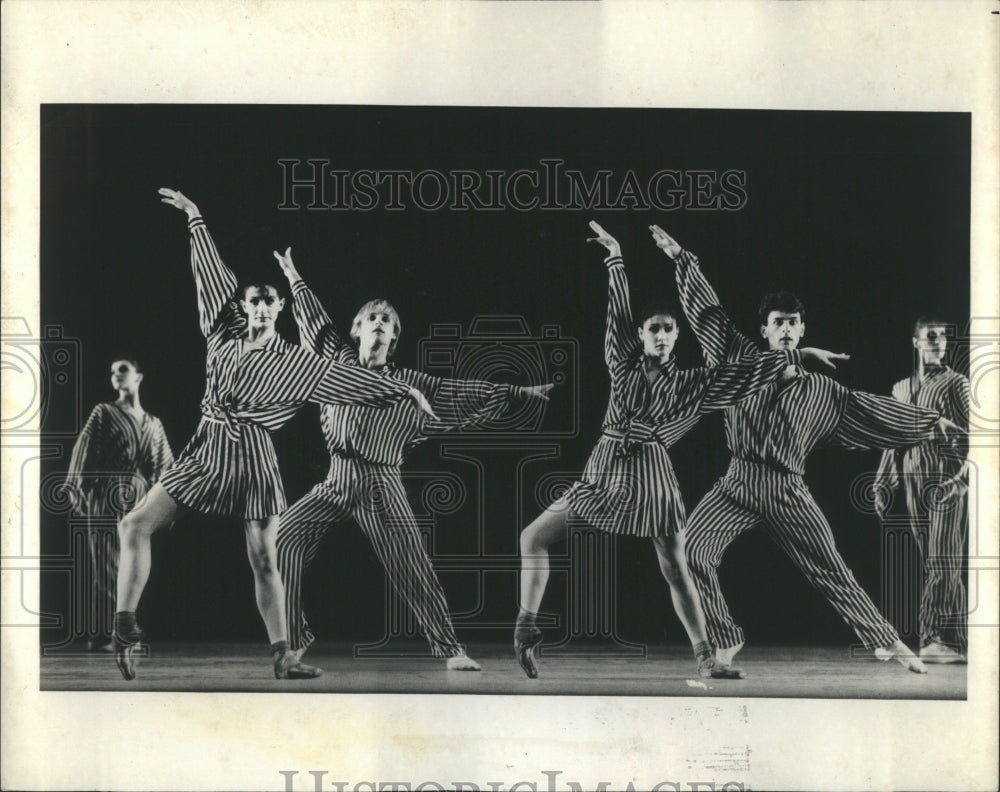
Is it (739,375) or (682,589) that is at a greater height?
(739,375)

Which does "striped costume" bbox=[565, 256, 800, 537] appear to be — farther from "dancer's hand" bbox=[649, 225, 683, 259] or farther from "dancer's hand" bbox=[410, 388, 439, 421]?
"dancer's hand" bbox=[410, 388, 439, 421]

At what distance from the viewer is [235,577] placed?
3430 mm

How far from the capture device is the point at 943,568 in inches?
134

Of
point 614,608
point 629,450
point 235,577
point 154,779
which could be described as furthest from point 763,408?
point 154,779

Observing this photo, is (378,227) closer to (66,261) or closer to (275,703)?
(66,261)

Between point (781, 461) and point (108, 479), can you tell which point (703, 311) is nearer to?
point (781, 461)

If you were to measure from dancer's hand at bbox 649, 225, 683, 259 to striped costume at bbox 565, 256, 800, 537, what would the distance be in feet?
0.47

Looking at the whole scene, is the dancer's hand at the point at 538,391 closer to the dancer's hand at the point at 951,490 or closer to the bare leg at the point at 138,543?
the bare leg at the point at 138,543

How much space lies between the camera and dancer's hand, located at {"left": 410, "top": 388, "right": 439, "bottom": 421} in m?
3.43

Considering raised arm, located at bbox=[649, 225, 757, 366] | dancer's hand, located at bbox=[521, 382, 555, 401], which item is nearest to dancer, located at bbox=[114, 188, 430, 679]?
dancer's hand, located at bbox=[521, 382, 555, 401]

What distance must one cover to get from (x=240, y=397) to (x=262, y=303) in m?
0.32

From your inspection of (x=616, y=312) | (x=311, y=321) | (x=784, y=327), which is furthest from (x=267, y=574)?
(x=784, y=327)

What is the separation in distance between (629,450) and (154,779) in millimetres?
1897

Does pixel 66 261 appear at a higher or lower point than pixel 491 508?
higher
